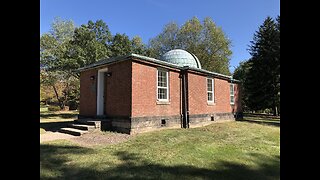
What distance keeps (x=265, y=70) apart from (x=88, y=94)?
21924mm

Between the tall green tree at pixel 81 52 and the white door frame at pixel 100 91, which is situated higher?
the tall green tree at pixel 81 52

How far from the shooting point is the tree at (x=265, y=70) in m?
25.9

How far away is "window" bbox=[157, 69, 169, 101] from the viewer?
12587mm

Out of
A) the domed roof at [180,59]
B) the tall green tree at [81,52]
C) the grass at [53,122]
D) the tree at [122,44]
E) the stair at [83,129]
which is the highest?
the tree at [122,44]

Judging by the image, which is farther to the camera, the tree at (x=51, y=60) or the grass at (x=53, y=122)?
the tree at (x=51, y=60)

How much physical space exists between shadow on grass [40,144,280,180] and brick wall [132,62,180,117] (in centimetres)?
462

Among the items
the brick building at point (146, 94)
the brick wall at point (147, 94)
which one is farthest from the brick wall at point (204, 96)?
the brick wall at point (147, 94)

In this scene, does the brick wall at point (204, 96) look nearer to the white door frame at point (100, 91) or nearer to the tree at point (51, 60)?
the white door frame at point (100, 91)

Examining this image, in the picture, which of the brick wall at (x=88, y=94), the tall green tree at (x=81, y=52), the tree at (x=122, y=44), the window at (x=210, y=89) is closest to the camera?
the brick wall at (x=88, y=94)

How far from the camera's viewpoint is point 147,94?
11562 millimetres

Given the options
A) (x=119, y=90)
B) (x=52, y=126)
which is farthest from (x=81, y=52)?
(x=119, y=90)

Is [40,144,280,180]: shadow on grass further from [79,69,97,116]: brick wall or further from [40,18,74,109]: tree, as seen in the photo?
[40,18,74,109]: tree

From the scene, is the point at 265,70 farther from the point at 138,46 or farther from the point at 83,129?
the point at 83,129
